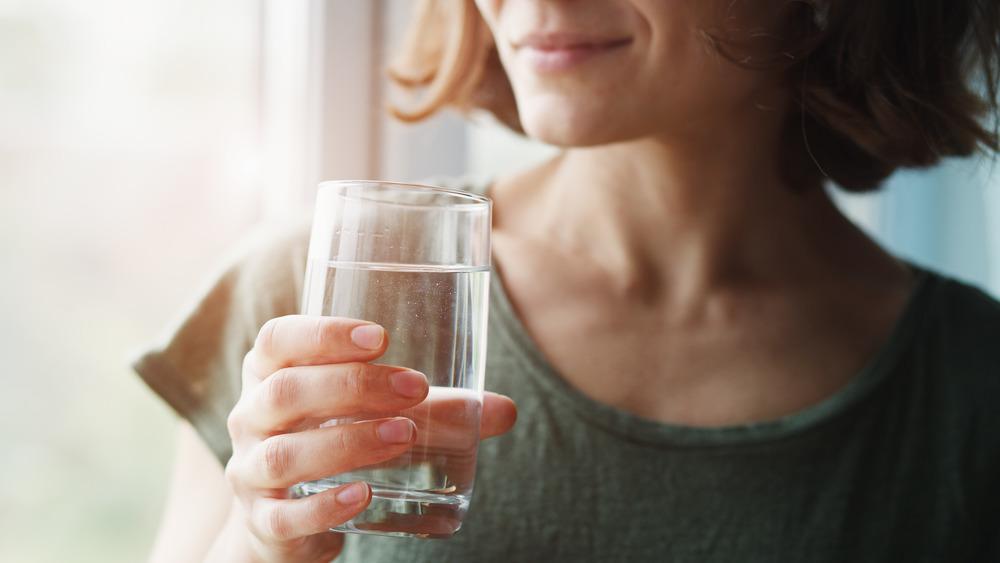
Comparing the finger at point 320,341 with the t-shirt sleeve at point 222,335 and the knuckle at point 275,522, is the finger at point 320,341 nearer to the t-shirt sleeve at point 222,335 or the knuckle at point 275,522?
the knuckle at point 275,522

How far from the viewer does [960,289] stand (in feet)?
4.00

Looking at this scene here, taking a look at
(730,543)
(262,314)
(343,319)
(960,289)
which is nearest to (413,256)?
(343,319)

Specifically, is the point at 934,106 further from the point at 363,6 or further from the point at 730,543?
the point at 363,6

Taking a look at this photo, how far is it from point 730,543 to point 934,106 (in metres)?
0.54

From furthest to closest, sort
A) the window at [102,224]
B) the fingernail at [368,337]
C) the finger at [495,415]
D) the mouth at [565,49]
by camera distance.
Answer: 1. the window at [102,224]
2. the mouth at [565,49]
3. the finger at [495,415]
4. the fingernail at [368,337]

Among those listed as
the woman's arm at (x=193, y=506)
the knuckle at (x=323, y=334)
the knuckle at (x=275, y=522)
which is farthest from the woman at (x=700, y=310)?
the knuckle at (x=323, y=334)

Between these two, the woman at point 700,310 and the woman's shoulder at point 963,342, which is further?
the woman's shoulder at point 963,342

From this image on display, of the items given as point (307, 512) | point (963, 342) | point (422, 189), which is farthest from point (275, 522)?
point (963, 342)

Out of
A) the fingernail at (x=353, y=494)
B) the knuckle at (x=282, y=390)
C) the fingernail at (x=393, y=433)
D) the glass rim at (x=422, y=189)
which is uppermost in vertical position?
the glass rim at (x=422, y=189)

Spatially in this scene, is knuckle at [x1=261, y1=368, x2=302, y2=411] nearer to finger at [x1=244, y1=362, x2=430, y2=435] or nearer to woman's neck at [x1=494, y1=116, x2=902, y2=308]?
finger at [x1=244, y1=362, x2=430, y2=435]

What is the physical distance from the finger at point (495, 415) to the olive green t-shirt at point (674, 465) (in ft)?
0.79

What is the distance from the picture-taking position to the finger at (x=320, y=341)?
60cm

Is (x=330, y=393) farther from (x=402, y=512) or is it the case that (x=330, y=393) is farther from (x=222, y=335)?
(x=222, y=335)

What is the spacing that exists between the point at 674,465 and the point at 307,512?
50 centimetres
